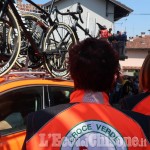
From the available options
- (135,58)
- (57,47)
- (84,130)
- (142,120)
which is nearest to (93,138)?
(84,130)

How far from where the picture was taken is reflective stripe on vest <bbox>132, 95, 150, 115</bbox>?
93.2 inches

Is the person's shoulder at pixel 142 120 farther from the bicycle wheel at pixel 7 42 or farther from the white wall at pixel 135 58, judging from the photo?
the white wall at pixel 135 58

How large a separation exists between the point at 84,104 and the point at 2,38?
3002 millimetres

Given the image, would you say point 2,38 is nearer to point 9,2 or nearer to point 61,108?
point 9,2

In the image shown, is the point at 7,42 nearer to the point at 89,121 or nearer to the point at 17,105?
the point at 17,105

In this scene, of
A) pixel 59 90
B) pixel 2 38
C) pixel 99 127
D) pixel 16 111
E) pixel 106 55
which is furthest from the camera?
pixel 2 38

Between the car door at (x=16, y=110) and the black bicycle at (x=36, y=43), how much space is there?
412mm

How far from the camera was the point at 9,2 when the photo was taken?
4188mm

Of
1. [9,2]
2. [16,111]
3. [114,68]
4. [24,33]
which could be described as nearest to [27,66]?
[24,33]

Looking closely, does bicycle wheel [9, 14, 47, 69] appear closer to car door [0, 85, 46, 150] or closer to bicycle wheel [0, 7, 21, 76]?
bicycle wheel [0, 7, 21, 76]

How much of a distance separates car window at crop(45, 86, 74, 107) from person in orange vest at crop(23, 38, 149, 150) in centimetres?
202

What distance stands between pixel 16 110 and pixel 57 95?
50 cm

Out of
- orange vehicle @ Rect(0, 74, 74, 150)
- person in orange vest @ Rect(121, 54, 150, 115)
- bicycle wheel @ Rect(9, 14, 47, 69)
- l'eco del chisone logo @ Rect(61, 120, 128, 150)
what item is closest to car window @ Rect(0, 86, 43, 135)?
orange vehicle @ Rect(0, 74, 74, 150)

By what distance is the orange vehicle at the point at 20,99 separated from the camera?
3359mm
